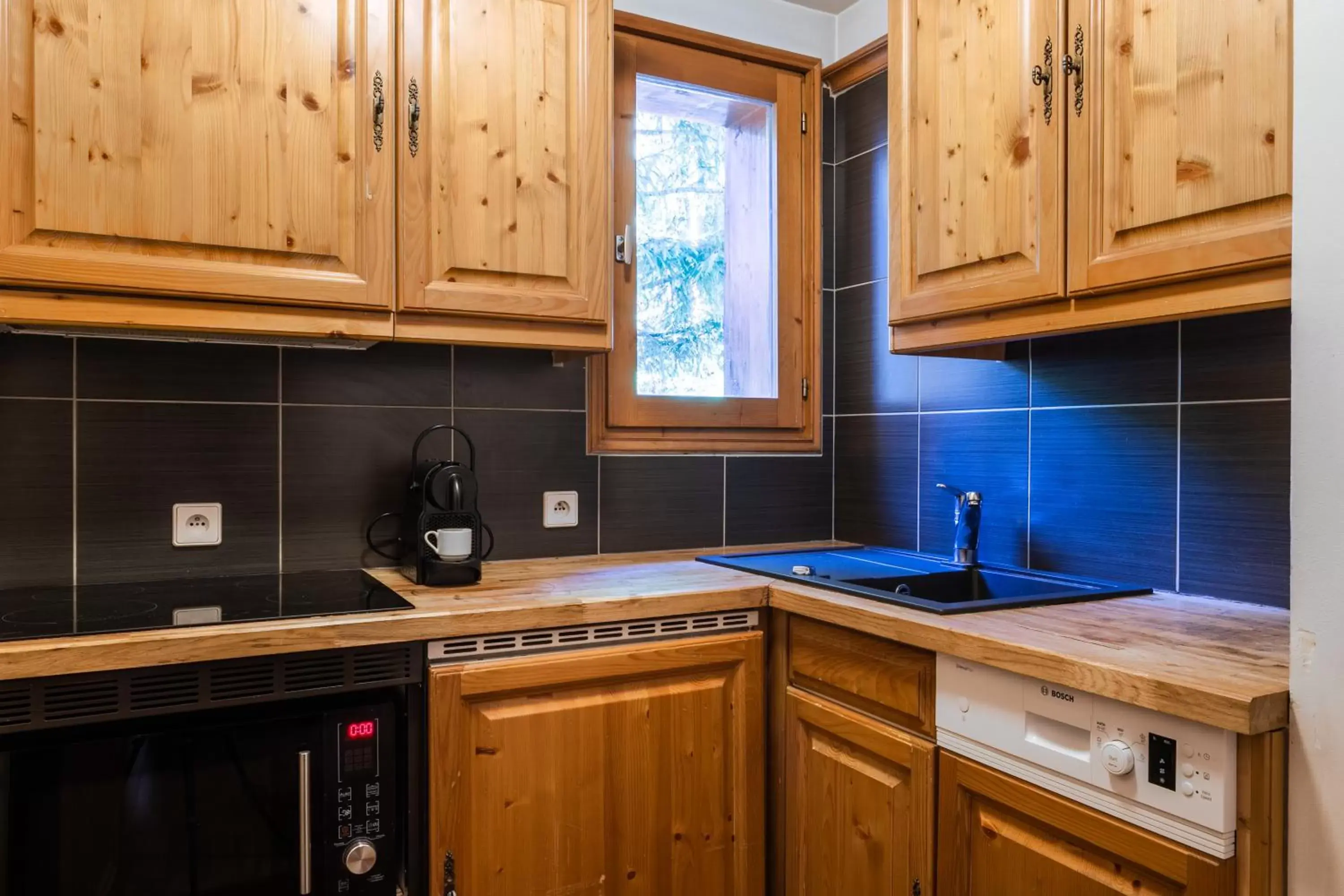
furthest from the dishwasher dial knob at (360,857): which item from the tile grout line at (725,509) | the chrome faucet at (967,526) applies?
the chrome faucet at (967,526)

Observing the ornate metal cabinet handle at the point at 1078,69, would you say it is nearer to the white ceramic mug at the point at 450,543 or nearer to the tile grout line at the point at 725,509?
the tile grout line at the point at 725,509

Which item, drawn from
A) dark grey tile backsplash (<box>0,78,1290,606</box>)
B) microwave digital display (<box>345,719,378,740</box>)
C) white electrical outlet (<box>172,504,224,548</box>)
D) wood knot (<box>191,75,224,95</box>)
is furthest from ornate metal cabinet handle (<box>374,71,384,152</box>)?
microwave digital display (<box>345,719,378,740</box>)

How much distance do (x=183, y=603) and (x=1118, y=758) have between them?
58.4 inches

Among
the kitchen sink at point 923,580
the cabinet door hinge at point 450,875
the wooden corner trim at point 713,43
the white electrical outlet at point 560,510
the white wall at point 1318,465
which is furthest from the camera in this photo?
the wooden corner trim at point 713,43

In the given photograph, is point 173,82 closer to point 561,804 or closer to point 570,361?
point 570,361

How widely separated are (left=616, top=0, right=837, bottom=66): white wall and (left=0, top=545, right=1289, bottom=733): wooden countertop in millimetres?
1467

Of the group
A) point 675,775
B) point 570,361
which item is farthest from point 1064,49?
point 675,775

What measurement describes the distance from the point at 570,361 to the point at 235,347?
29.1 inches

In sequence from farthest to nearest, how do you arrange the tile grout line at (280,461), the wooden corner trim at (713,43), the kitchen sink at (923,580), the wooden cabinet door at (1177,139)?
the wooden corner trim at (713,43) < the tile grout line at (280,461) < the kitchen sink at (923,580) < the wooden cabinet door at (1177,139)

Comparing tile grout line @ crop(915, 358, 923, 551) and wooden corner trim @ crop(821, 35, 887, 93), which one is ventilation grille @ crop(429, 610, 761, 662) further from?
wooden corner trim @ crop(821, 35, 887, 93)

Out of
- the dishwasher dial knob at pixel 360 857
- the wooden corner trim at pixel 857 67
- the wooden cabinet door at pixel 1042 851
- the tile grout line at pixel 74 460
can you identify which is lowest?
the dishwasher dial knob at pixel 360 857

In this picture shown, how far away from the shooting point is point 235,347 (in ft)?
6.25

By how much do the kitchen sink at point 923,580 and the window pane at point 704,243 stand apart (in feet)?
1.69

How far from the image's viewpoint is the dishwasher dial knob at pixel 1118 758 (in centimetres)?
116
